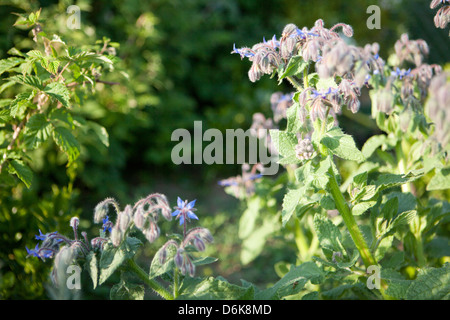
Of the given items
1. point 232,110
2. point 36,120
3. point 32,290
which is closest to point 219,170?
point 232,110

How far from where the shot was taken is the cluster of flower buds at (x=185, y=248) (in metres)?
1.12

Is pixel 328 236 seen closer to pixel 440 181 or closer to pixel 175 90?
pixel 440 181

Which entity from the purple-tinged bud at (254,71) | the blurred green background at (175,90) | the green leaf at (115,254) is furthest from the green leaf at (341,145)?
the blurred green background at (175,90)

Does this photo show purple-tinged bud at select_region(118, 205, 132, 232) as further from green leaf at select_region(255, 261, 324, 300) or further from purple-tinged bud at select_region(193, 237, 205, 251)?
green leaf at select_region(255, 261, 324, 300)

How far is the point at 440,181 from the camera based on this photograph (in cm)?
152

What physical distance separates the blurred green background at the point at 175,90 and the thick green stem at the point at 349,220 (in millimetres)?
1275

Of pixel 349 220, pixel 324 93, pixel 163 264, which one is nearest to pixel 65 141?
pixel 163 264

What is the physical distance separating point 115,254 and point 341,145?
70 cm

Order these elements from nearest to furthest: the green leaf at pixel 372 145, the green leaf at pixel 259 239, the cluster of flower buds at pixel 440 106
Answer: the cluster of flower buds at pixel 440 106
the green leaf at pixel 372 145
the green leaf at pixel 259 239

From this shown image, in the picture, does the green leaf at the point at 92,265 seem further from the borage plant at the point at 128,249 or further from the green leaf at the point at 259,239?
the green leaf at the point at 259,239

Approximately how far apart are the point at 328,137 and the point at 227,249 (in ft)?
6.26

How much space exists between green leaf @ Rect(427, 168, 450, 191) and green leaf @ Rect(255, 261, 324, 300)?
50cm

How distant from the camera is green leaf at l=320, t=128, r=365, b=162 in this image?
121cm

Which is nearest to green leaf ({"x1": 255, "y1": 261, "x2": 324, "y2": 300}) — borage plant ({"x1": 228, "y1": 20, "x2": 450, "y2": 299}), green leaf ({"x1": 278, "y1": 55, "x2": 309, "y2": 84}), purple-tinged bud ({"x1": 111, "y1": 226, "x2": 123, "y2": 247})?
borage plant ({"x1": 228, "y1": 20, "x2": 450, "y2": 299})
